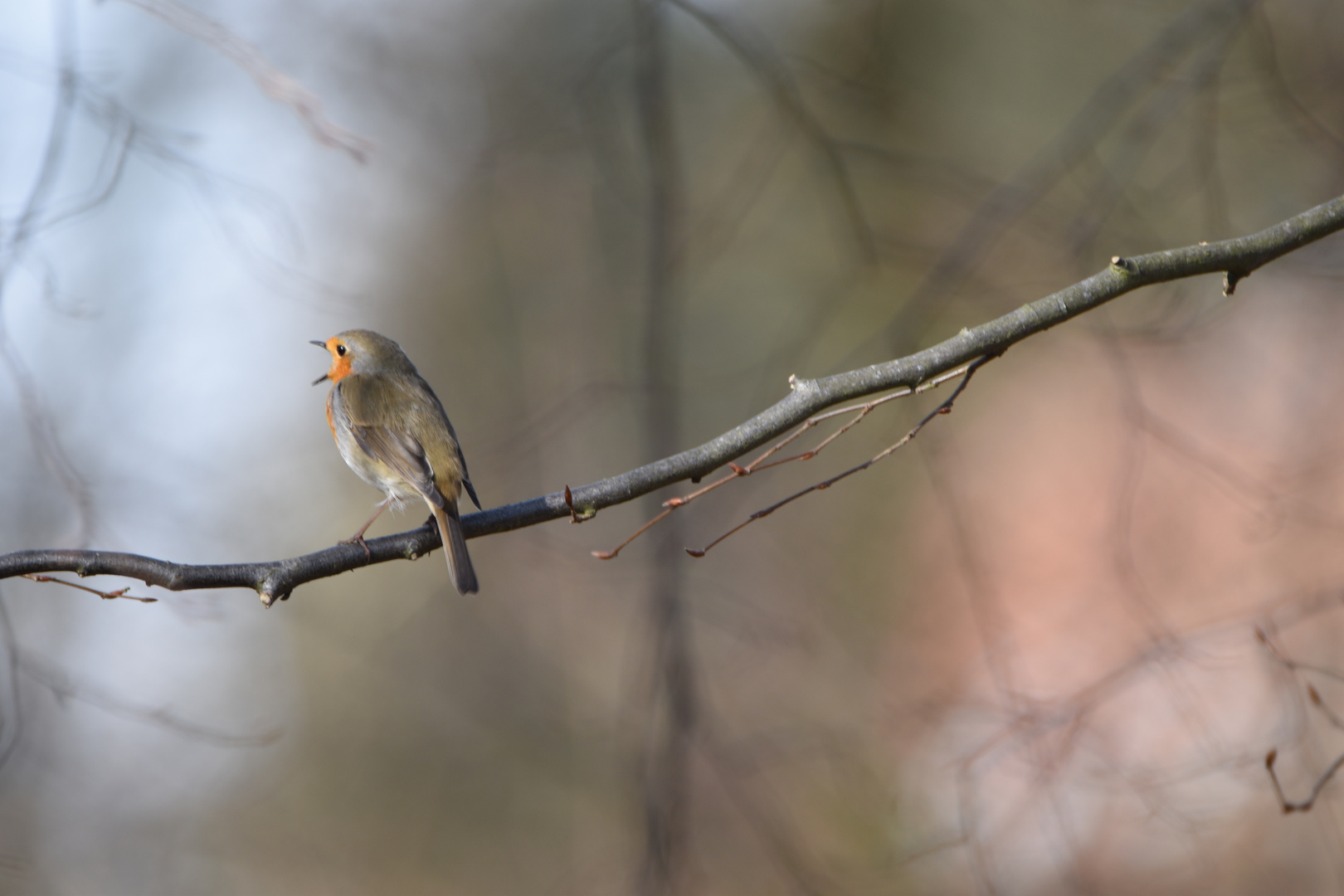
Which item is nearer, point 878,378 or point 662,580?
point 878,378

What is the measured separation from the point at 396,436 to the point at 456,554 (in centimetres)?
85

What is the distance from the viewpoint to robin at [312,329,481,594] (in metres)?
3.24

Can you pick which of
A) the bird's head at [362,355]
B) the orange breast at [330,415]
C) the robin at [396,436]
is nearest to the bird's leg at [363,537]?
the robin at [396,436]

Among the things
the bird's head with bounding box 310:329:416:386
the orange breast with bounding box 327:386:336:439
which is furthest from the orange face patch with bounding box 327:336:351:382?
the orange breast with bounding box 327:386:336:439

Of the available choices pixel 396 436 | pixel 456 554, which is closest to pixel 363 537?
pixel 456 554

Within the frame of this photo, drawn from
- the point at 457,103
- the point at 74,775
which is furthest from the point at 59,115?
the point at 74,775

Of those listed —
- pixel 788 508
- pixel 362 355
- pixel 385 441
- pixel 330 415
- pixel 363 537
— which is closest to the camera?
pixel 363 537

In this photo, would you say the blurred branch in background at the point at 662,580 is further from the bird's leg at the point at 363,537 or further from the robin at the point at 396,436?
the bird's leg at the point at 363,537

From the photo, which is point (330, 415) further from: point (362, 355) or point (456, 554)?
point (456, 554)

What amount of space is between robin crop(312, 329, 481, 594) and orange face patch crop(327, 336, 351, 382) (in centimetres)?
3

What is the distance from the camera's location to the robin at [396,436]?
3.24 m

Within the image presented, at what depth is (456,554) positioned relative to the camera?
9.25 ft

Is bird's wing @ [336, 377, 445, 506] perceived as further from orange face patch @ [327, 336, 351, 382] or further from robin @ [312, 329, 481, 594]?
orange face patch @ [327, 336, 351, 382]

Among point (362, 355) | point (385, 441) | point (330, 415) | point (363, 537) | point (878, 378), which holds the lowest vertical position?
point (878, 378)
